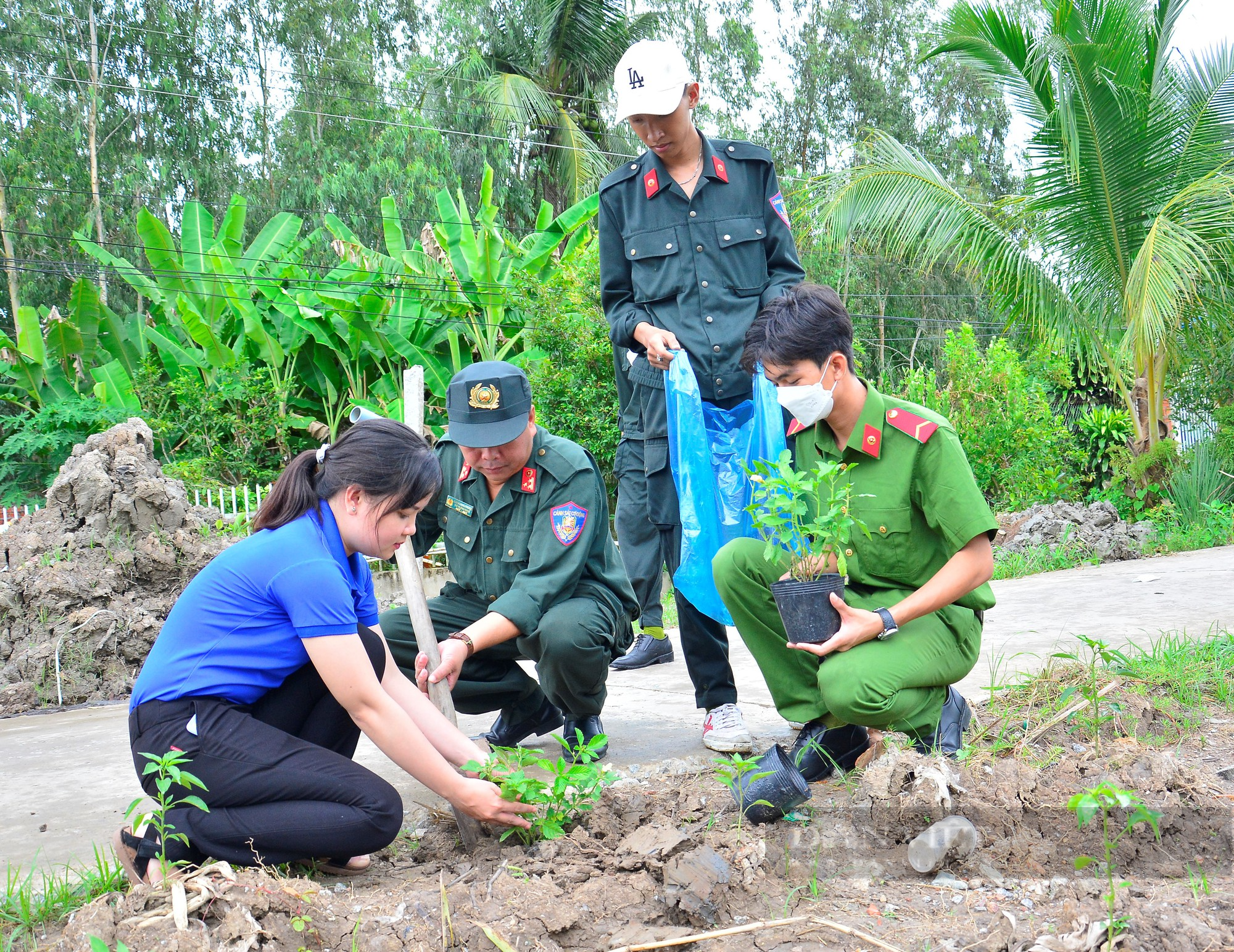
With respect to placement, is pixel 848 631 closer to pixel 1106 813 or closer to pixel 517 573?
pixel 1106 813

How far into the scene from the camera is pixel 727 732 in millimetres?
3174

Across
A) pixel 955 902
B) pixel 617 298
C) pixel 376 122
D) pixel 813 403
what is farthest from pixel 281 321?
pixel 955 902

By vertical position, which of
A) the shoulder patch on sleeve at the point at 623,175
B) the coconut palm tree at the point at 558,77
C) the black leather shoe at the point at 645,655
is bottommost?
the black leather shoe at the point at 645,655

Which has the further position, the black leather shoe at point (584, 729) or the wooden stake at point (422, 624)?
the black leather shoe at point (584, 729)

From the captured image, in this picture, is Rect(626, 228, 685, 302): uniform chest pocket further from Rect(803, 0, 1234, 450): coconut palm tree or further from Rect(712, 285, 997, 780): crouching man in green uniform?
Rect(803, 0, 1234, 450): coconut palm tree

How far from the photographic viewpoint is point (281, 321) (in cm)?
1270

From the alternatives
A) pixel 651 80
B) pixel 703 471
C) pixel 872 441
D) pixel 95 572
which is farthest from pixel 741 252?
pixel 95 572

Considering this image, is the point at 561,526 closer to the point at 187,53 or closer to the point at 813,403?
the point at 813,403

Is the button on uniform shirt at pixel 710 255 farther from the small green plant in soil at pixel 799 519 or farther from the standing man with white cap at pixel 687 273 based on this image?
the small green plant in soil at pixel 799 519

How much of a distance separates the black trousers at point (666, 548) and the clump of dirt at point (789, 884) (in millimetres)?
642

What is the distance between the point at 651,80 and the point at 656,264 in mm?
620

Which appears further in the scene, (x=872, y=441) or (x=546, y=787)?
(x=872, y=441)

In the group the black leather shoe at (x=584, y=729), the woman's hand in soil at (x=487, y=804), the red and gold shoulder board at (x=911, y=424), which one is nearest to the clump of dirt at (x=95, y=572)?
the black leather shoe at (x=584, y=729)

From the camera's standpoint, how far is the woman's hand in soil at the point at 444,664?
284 centimetres
